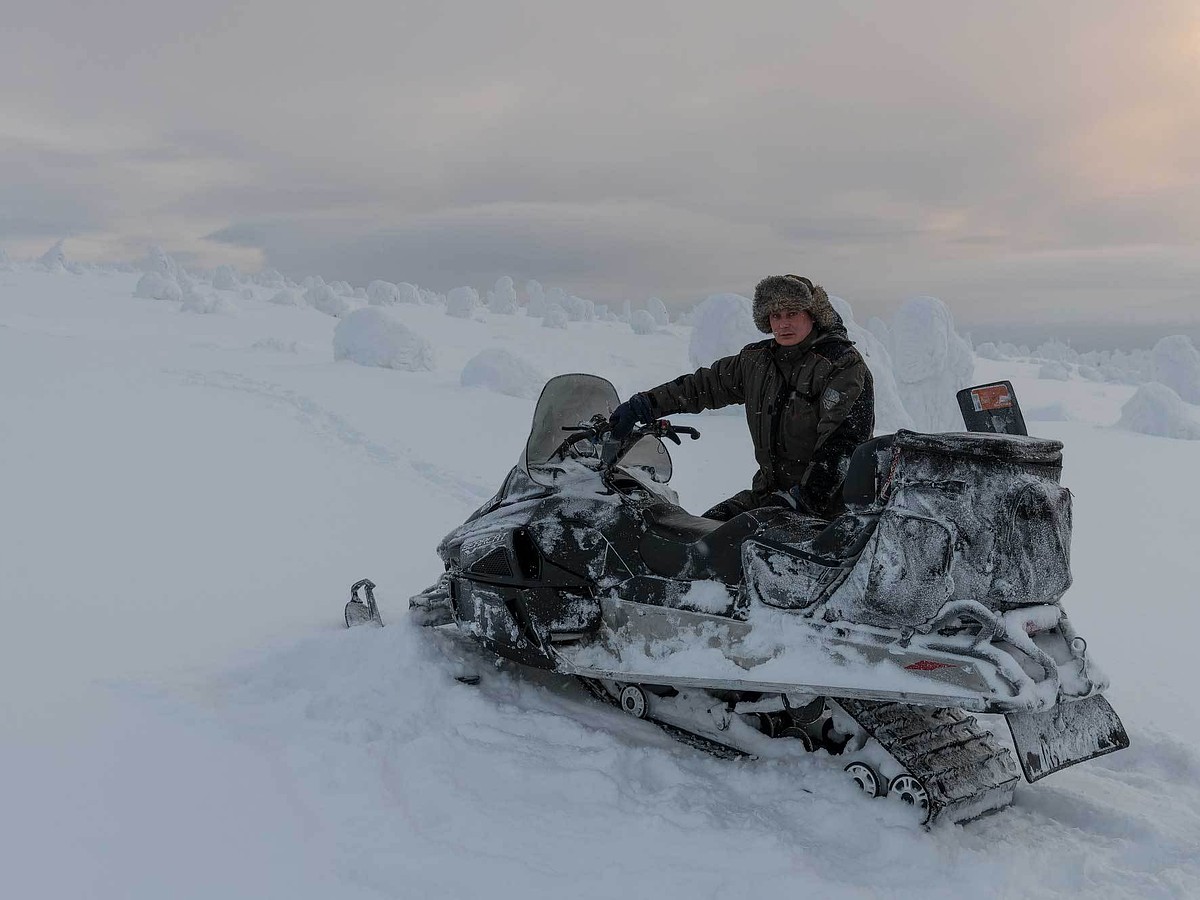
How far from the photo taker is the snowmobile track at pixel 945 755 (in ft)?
8.81

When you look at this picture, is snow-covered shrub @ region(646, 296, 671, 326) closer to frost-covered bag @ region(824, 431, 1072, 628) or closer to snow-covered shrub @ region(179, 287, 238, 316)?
snow-covered shrub @ region(179, 287, 238, 316)

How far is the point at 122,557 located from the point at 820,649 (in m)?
4.32

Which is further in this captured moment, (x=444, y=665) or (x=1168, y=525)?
(x=1168, y=525)

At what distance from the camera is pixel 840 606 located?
268 centimetres

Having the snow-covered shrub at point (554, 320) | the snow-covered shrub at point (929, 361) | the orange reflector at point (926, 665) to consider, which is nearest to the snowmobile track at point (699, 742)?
the orange reflector at point (926, 665)

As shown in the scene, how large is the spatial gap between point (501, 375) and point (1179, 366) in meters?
33.1

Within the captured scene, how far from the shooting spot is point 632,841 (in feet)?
8.71

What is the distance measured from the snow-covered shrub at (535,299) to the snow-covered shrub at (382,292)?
27.3ft

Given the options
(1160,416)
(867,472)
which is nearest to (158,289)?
(1160,416)

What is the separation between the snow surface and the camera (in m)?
2.48

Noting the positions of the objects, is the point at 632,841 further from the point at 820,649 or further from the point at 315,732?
the point at 315,732

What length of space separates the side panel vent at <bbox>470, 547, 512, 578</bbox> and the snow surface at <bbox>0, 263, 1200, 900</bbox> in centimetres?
41

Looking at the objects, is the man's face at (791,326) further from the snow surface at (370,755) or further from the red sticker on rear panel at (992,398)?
the snow surface at (370,755)

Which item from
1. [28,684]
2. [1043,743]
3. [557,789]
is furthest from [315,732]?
[1043,743]
